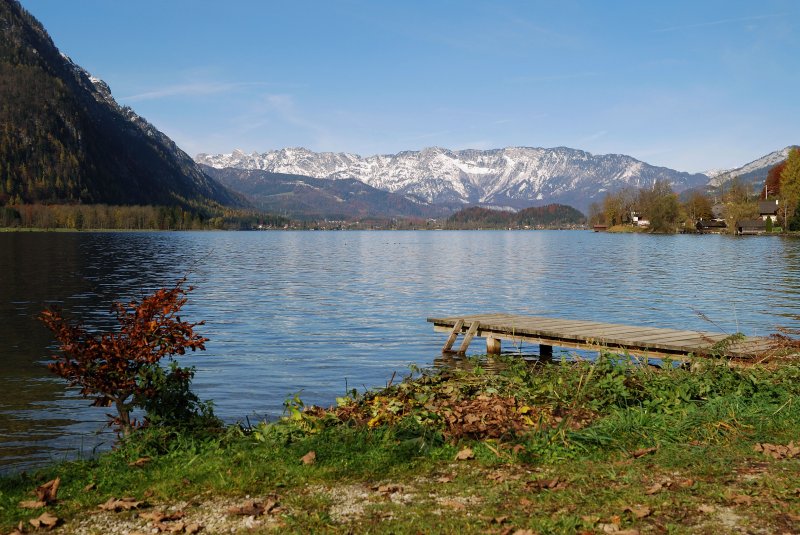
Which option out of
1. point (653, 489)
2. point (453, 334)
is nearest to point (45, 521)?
point (653, 489)

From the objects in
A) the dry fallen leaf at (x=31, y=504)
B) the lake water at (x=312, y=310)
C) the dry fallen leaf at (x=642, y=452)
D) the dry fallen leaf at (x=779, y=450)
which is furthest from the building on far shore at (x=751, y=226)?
the dry fallen leaf at (x=31, y=504)

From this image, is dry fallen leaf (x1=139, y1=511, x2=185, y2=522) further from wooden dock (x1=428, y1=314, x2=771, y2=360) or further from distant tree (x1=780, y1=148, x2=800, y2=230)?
distant tree (x1=780, y1=148, x2=800, y2=230)

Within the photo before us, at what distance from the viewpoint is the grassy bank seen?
27.5 ft

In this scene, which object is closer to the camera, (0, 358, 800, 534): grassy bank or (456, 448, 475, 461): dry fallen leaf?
(0, 358, 800, 534): grassy bank

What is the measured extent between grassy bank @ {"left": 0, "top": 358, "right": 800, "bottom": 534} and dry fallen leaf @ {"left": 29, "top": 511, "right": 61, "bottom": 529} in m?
0.07

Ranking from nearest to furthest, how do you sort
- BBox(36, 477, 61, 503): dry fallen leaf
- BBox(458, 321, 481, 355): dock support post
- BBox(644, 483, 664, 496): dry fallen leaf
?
BBox(644, 483, 664, 496): dry fallen leaf → BBox(36, 477, 61, 503): dry fallen leaf → BBox(458, 321, 481, 355): dock support post

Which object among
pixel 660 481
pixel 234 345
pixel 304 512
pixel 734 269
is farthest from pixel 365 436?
pixel 734 269

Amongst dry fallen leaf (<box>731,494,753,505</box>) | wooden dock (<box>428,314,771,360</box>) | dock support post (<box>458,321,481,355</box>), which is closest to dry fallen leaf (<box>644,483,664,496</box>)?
dry fallen leaf (<box>731,494,753,505</box>)

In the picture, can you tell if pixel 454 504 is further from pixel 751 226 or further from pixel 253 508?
pixel 751 226

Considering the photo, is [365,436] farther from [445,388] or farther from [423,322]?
[423,322]

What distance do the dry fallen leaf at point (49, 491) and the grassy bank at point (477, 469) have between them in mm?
143

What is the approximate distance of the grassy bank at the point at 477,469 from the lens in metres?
8.39

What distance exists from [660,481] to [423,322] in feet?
92.2

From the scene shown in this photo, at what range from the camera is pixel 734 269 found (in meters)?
73.7
